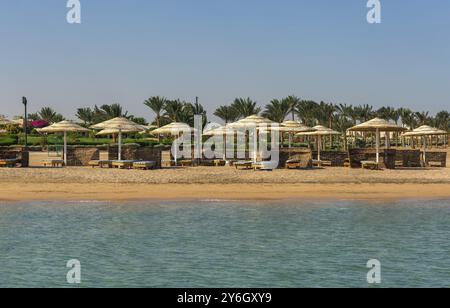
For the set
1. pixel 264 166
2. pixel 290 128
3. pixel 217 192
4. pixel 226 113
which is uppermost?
pixel 226 113

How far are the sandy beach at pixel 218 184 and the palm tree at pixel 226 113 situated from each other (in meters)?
40.9

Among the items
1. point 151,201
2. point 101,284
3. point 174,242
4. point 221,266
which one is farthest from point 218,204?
point 101,284

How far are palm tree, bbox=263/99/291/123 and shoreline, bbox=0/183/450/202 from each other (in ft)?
139

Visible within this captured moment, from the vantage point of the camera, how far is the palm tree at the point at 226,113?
69688mm

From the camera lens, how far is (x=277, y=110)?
68.1 m

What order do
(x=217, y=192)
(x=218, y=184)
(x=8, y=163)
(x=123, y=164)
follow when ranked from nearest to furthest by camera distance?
(x=217, y=192) < (x=218, y=184) < (x=8, y=163) < (x=123, y=164)

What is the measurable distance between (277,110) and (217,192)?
1780 inches

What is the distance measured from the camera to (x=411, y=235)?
52.2ft

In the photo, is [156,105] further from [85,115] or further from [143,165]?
[143,165]

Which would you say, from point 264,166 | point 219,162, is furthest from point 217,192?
point 219,162

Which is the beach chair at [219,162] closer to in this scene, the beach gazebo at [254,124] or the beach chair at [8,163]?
the beach gazebo at [254,124]

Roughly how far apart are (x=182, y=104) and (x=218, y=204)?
155 feet

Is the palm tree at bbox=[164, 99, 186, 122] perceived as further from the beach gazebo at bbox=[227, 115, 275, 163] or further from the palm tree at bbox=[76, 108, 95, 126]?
the beach gazebo at bbox=[227, 115, 275, 163]

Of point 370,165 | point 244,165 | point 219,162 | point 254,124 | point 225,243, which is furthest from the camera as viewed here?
point 219,162
